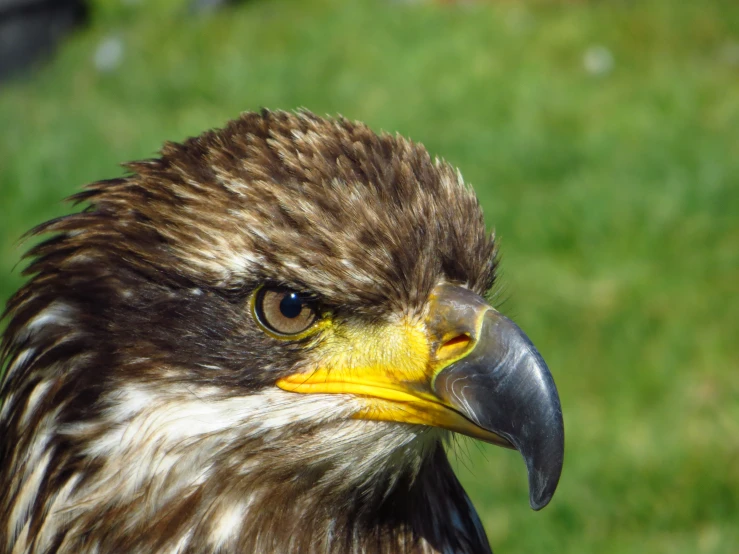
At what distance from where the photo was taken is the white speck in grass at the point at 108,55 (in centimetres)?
948

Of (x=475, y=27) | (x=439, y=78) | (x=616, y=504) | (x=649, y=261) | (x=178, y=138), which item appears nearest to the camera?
(x=616, y=504)

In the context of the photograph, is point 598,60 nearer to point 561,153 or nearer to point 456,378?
point 561,153

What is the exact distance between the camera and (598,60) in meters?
9.40

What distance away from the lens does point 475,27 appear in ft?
31.8

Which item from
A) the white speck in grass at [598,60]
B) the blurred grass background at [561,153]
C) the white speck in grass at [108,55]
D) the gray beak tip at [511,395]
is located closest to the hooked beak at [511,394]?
the gray beak tip at [511,395]

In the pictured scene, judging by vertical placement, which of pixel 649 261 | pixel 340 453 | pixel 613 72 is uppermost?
pixel 613 72

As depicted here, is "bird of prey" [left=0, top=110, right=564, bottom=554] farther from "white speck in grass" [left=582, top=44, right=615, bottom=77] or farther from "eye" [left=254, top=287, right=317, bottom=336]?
"white speck in grass" [left=582, top=44, right=615, bottom=77]

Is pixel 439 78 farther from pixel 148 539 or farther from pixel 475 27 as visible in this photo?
pixel 148 539

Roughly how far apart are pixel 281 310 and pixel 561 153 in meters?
5.99

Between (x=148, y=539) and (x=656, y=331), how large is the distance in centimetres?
461

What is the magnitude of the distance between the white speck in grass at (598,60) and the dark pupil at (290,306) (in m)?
7.46

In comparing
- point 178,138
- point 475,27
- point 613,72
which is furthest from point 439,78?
point 178,138

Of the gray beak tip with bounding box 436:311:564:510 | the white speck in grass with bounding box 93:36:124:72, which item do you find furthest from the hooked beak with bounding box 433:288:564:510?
the white speck in grass with bounding box 93:36:124:72

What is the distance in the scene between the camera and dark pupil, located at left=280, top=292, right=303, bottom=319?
2326 mm
